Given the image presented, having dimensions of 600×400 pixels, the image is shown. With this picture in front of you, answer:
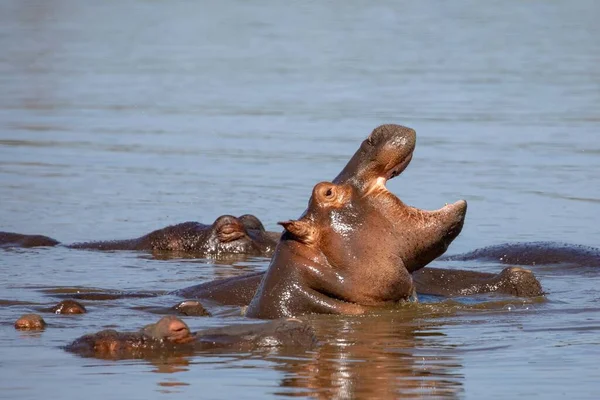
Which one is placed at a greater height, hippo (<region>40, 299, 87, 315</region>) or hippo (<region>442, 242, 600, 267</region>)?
hippo (<region>442, 242, 600, 267</region>)

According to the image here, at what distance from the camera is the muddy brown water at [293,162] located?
7.82 metres

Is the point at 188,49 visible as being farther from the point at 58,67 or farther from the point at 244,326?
the point at 244,326

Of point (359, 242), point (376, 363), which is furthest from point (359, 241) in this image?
point (376, 363)

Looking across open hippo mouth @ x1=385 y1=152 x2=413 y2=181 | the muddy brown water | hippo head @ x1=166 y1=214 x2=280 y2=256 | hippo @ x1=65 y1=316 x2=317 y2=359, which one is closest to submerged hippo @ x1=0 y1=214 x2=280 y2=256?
hippo head @ x1=166 y1=214 x2=280 y2=256

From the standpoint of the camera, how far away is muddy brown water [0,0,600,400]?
7816mm

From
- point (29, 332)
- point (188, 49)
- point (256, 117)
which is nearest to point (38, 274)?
point (29, 332)

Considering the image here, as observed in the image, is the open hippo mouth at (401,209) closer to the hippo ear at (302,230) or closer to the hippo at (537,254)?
the hippo ear at (302,230)

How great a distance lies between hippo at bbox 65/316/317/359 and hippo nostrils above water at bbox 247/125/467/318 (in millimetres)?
856

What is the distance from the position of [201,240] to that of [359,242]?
4856mm

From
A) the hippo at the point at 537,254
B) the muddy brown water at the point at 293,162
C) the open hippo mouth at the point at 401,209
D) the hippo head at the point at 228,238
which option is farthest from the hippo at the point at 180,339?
the hippo head at the point at 228,238

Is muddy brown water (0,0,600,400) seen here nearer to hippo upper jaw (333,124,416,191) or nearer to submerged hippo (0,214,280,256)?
submerged hippo (0,214,280,256)

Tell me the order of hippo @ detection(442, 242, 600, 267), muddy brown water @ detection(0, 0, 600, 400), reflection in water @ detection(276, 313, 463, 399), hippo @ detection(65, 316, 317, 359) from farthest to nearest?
hippo @ detection(442, 242, 600, 267) → hippo @ detection(65, 316, 317, 359) → muddy brown water @ detection(0, 0, 600, 400) → reflection in water @ detection(276, 313, 463, 399)

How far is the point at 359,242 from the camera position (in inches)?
359

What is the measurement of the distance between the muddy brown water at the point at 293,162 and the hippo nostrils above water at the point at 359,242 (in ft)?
0.62
